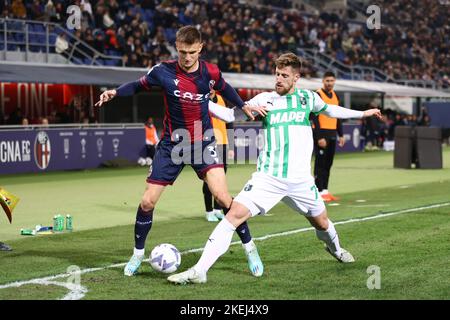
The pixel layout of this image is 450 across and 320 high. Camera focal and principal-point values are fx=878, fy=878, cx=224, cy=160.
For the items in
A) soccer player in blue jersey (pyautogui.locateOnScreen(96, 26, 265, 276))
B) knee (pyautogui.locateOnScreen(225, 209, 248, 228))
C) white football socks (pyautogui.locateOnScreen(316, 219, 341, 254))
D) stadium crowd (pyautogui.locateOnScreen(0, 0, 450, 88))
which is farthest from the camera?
stadium crowd (pyautogui.locateOnScreen(0, 0, 450, 88))

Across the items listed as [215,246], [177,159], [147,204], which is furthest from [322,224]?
[147,204]

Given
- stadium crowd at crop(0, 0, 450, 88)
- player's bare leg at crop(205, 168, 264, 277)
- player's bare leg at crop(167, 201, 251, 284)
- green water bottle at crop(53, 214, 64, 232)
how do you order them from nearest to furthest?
player's bare leg at crop(167, 201, 251, 284) < player's bare leg at crop(205, 168, 264, 277) < green water bottle at crop(53, 214, 64, 232) < stadium crowd at crop(0, 0, 450, 88)

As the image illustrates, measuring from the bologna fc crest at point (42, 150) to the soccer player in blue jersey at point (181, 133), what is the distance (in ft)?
53.1

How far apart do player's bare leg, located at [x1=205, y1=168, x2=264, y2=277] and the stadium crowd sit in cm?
2246

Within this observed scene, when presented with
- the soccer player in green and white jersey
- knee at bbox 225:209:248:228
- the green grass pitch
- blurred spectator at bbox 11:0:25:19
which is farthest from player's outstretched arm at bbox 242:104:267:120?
blurred spectator at bbox 11:0:25:19

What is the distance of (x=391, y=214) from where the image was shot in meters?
13.4

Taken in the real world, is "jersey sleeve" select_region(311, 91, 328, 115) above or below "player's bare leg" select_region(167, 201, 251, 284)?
above

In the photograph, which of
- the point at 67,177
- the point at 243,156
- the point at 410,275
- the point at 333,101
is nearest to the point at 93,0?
the point at 243,156

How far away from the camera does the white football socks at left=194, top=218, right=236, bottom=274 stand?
7730 mm

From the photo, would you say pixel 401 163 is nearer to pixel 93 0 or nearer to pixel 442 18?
pixel 93 0

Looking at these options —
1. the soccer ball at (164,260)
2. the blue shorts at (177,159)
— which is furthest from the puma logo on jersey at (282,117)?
the soccer ball at (164,260)

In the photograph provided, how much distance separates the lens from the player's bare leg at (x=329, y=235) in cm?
847

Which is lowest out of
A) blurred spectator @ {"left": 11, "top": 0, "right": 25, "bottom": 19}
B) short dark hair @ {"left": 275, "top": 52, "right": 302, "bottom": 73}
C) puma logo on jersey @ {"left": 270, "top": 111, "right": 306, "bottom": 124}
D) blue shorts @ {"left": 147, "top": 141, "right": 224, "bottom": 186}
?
blue shorts @ {"left": 147, "top": 141, "right": 224, "bottom": 186}

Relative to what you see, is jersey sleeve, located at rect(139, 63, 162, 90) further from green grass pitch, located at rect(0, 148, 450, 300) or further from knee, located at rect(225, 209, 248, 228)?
green grass pitch, located at rect(0, 148, 450, 300)
